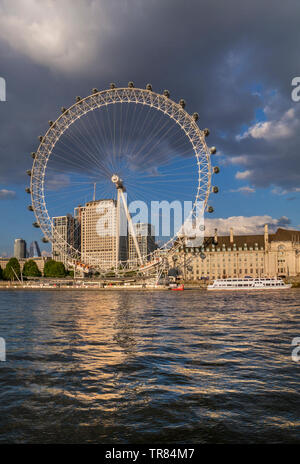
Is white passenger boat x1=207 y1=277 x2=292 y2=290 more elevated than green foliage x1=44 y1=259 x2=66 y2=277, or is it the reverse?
green foliage x1=44 y1=259 x2=66 y2=277

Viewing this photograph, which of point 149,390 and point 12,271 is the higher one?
point 149,390

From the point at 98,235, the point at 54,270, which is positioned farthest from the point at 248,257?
the point at 54,270

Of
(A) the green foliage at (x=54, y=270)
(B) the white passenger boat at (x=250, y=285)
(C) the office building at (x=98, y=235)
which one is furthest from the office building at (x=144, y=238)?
(A) the green foliage at (x=54, y=270)

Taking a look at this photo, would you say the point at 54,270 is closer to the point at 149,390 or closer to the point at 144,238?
the point at 144,238

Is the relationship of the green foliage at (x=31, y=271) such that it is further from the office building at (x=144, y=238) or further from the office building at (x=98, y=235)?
the office building at (x=144, y=238)

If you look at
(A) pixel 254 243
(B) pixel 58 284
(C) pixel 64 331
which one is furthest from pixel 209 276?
(C) pixel 64 331

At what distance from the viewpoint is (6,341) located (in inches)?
711

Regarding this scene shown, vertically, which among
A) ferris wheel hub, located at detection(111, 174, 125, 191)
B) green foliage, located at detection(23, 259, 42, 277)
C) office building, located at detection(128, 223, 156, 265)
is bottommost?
green foliage, located at detection(23, 259, 42, 277)

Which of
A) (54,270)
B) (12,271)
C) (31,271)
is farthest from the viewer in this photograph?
(31,271)

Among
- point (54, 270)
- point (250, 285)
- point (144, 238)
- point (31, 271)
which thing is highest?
point (144, 238)

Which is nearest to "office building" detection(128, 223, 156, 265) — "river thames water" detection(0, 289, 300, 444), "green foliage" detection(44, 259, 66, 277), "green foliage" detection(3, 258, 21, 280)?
"green foliage" detection(44, 259, 66, 277)

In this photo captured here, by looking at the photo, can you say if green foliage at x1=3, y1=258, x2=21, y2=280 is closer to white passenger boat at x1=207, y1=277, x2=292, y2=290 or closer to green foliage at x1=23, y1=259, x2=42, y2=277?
green foliage at x1=23, y1=259, x2=42, y2=277

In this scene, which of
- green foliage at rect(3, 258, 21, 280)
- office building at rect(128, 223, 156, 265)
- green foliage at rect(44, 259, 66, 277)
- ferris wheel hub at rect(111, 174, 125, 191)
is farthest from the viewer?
green foliage at rect(3, 258, 21, 280)
